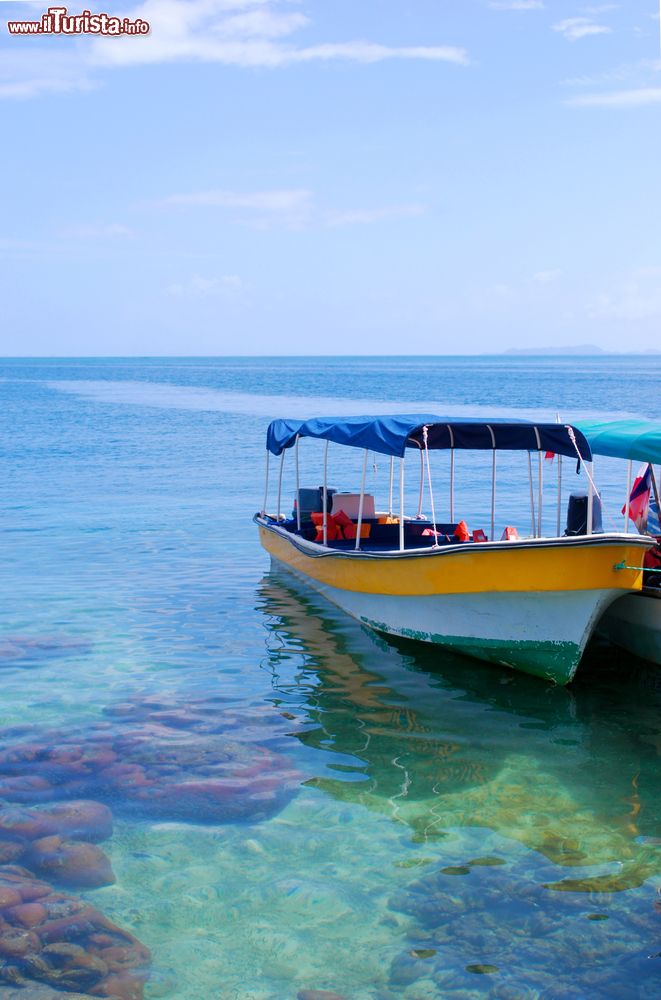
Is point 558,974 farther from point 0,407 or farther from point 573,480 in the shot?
point 0,407

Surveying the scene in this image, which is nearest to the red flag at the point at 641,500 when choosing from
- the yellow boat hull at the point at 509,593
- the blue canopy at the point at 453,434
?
the blue canopy at the point at 453,434

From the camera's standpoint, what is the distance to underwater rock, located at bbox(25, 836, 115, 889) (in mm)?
6977

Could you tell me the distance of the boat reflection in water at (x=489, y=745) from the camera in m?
7.64

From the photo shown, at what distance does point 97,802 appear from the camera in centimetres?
813

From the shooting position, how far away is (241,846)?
7.45m

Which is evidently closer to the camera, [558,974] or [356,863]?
[558,974]

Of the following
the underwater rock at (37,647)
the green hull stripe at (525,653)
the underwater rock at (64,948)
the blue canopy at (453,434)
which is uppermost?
the blue canopy at (453,434)

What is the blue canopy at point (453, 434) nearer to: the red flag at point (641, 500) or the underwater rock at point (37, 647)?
the red flag at point (641, 500)

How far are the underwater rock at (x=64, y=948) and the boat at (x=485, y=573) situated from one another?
5.56 metres

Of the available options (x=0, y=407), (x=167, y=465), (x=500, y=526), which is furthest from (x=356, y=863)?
(x=0, y=407)

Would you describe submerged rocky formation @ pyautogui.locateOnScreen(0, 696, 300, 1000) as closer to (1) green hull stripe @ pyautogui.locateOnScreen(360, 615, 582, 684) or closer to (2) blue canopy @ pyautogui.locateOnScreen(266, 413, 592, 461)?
(1) green hull stripe @ pyautogui.locateOnScreen(360, 615, 582, 684)

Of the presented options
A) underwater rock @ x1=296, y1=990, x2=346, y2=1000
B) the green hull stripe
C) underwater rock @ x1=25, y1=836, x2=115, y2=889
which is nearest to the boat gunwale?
the green hull stripe

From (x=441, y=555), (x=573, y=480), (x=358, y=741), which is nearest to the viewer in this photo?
(x=358, y=741)

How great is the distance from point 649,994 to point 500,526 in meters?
15.7
